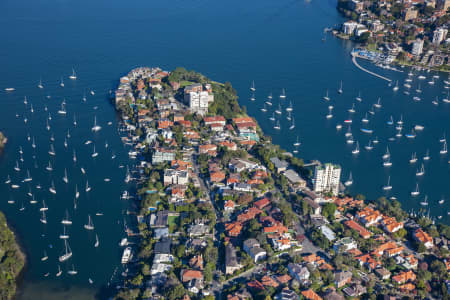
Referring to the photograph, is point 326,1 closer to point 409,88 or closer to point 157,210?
point 409,88

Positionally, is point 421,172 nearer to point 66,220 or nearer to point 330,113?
point 330,113

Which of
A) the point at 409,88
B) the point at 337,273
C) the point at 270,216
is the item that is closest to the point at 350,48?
the point at 409,88

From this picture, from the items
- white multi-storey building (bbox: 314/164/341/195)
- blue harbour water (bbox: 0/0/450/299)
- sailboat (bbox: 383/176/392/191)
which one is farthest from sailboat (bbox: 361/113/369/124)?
white multi-storey building (bbox: 314/164/341/195)

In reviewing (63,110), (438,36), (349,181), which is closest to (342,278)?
(349,181)

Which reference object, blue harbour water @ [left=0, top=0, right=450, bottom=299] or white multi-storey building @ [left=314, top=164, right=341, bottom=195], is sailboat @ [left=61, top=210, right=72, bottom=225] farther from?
white multi-storey building @ [left=314, top=164, right=341, bottom=195]

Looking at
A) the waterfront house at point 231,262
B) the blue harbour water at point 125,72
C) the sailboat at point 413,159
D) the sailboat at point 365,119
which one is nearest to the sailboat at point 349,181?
the blue harbour water at point 125,72

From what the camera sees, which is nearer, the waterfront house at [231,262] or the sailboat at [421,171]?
the waterfront house at [231,262]

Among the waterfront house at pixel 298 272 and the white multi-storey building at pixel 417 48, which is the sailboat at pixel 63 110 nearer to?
the waterfront house at pixel 298 272
